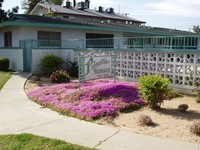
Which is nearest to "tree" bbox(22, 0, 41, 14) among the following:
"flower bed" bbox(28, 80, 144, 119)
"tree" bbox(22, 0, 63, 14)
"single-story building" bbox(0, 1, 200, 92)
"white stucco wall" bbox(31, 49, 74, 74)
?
"tree" bbox(22, 0, 63, 14)

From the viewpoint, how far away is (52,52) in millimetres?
15305

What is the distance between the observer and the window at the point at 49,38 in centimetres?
1752

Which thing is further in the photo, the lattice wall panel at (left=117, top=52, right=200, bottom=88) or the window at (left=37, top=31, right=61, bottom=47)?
the window at (left=37, top=31, right=61, bottom=47)

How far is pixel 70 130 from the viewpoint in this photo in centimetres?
545

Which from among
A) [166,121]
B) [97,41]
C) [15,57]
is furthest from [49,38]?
[166,121]

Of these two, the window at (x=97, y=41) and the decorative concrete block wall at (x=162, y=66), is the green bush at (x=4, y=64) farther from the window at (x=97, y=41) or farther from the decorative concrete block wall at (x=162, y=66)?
the decorative concrete block wall at (x=162, y=66)

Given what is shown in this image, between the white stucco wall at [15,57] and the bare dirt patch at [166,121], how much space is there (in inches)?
429

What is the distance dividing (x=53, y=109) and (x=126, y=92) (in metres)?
2.27

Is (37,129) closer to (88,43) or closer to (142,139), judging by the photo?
(142,139)

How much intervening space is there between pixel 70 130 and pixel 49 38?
13.4m

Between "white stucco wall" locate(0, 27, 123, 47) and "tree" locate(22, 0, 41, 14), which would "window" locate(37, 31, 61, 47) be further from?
"tree" locate(22, 0, 41, 14)

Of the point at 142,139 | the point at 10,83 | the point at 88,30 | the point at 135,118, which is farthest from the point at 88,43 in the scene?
the point at 142,139

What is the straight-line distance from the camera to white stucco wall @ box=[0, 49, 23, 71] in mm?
16008

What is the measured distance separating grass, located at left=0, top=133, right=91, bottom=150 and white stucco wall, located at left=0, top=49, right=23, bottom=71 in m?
11.5
